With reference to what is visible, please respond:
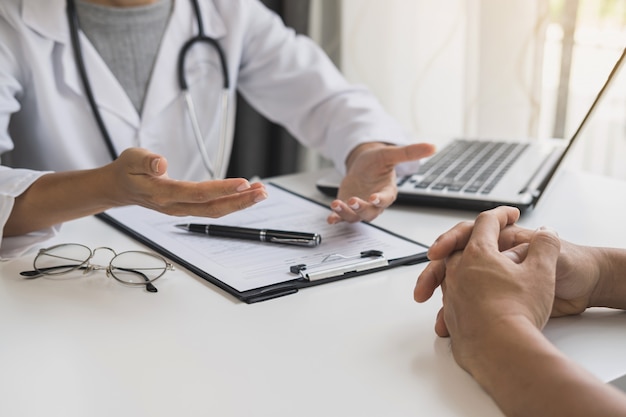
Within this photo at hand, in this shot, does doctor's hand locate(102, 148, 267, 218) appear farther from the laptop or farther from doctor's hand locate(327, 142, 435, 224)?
the laptop

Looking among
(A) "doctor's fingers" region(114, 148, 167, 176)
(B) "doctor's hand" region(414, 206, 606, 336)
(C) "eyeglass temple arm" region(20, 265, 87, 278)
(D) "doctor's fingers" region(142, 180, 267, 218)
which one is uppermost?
(A) "doctor's fingers" region(114, 148, 167, 176)

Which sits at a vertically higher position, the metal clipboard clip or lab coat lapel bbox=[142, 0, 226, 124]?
lab coat lapel bbox=[142, 0, 226, 124]

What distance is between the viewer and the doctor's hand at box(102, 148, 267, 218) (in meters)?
0.86

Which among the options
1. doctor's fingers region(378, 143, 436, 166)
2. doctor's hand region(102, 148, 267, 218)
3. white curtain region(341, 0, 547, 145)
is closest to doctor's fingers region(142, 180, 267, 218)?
doctor's hand region(102, 148, 267, 218)

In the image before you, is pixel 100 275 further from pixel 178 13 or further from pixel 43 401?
pixel 178 13

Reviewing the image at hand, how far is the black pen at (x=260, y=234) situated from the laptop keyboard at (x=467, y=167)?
0.27 meters

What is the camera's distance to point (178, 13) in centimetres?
146

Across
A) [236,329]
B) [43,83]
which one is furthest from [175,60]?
[236,329]

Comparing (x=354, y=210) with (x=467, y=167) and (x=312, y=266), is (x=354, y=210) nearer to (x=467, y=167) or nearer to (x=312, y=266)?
(x=312, y=266)

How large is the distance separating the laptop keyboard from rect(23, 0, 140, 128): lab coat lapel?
533mm

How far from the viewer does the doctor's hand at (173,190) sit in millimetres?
862

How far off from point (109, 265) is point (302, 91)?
689mm

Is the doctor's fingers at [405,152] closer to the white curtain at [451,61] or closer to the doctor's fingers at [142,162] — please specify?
the doctor's fingers at [142,162]

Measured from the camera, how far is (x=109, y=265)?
36.5 inches
